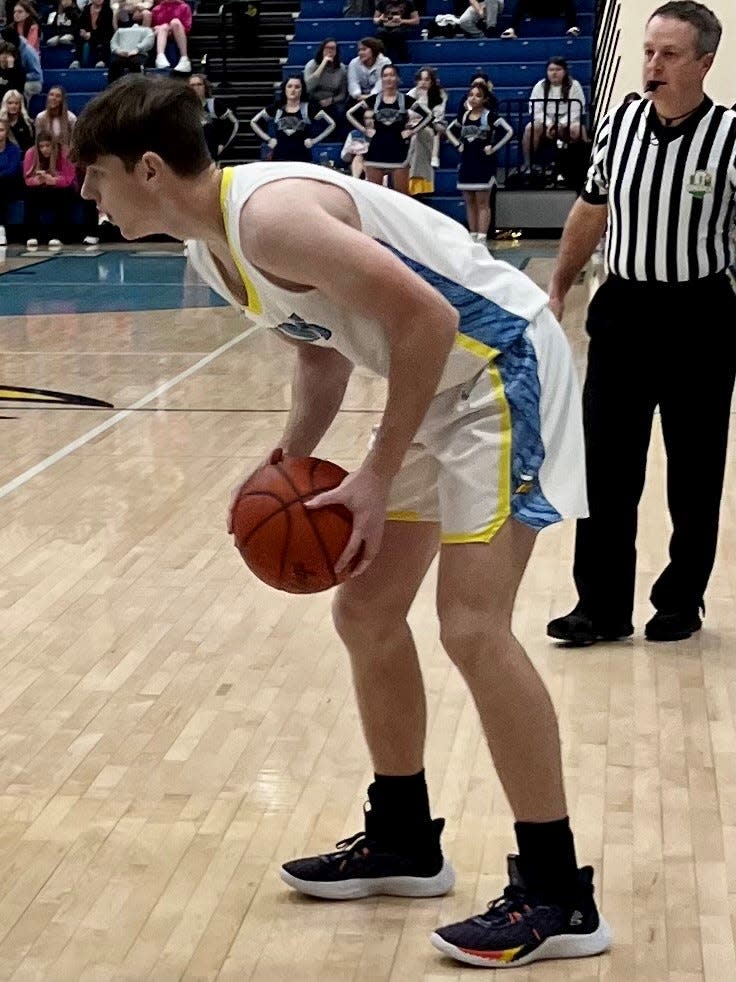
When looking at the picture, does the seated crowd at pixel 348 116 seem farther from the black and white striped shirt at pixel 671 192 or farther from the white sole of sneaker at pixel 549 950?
the white sole of sneaker at pixel 549 950

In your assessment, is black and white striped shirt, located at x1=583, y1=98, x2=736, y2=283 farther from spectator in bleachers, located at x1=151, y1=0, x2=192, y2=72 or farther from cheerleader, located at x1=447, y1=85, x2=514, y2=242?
spectator in bleachers, located at x1=151, y1=0, x2=192, y2=72

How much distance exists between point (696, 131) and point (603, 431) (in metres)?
0.85

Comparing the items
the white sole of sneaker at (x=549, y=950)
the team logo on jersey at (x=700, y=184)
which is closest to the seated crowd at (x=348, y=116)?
A: the team logo on jersey at (x=700, y=184)

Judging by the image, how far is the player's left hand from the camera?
2506 millimetres

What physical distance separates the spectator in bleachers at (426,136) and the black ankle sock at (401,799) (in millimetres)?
14623

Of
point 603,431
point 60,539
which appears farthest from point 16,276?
point 603,431

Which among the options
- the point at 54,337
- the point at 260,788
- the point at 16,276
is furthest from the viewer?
the point at 16,276

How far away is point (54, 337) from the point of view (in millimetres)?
10391

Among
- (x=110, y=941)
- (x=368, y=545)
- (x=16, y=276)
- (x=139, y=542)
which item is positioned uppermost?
(x=368, y=545)

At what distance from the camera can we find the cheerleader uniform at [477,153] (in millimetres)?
16391

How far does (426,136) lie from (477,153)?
838 millimetres

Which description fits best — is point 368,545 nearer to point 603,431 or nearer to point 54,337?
point 603,431

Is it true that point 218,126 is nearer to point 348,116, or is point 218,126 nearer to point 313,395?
point 348,116

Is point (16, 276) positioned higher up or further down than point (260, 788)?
further down
